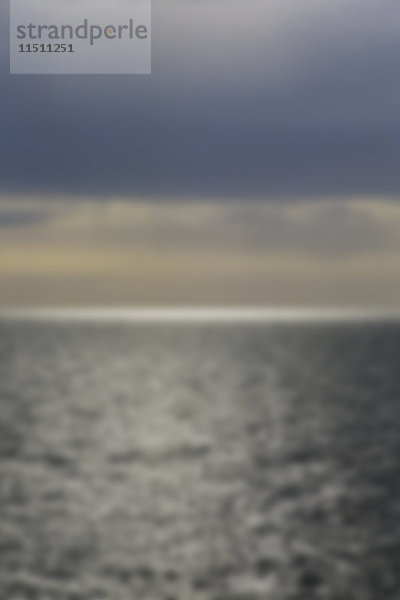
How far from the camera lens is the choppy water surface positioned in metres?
22.5

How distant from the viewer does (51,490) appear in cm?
3300

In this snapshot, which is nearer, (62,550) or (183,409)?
(62,550)

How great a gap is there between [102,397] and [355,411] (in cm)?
2270

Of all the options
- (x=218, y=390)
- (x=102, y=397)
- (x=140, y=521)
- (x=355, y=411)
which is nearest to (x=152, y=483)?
(x=140, y=521)

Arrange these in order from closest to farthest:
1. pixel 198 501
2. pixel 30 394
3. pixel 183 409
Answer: pixel 198 501 < pixel 183 409 < pixel 30 394

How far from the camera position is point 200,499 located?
32.0 metres

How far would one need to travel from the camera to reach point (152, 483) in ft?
114

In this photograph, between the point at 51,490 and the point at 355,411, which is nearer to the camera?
the point at 51,490

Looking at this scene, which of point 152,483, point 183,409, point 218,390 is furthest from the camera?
point 218,390

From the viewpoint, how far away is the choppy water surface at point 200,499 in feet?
73.9

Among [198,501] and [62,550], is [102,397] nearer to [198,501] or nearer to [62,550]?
[198,501]

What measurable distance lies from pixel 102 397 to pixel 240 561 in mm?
48321

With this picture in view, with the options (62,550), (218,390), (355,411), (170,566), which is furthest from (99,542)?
(218,390)

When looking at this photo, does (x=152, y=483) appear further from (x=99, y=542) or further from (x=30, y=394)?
(x=30, y=394)
